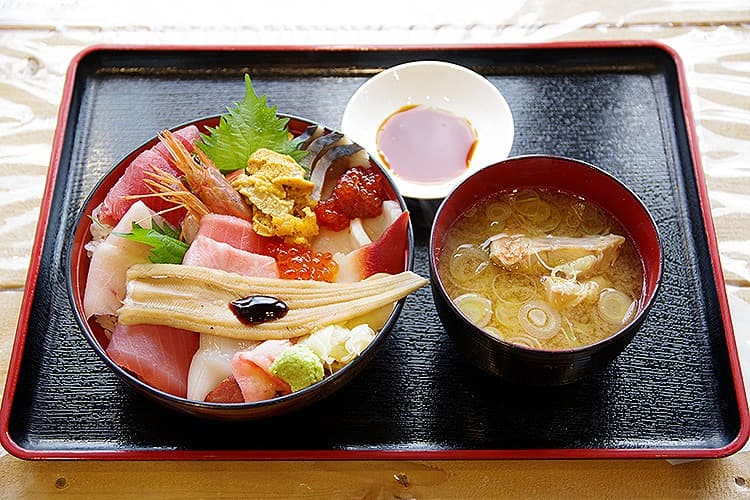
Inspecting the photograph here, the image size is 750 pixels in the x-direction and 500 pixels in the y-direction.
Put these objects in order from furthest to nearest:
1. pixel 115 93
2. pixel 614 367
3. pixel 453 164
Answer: pixel 115 93 < pixel 453 164 < pixel 614 367

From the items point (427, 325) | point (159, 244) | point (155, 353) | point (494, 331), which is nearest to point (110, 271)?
point (159, 244)

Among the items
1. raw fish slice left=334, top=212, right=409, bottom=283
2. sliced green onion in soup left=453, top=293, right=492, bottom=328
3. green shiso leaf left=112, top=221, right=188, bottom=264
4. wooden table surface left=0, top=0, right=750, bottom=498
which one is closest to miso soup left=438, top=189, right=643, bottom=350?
sliced green onion in soup left=453, top=293, right=492, bottom=328

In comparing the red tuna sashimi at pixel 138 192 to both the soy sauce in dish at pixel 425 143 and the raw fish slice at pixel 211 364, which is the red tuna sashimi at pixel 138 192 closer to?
the raw fish slice at pixel 211 364

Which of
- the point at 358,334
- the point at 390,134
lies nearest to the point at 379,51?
the point at 390,134

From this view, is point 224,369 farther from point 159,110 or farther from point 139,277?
point 159,110

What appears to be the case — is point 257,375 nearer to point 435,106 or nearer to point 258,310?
point 258,310

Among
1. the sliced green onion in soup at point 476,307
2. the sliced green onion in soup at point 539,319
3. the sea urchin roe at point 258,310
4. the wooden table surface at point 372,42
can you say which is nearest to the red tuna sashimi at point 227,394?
the sea urchin roe at point 258,310
